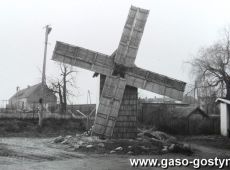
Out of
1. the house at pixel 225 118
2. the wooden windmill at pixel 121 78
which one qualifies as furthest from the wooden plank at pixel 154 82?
the house at pixel 225 118

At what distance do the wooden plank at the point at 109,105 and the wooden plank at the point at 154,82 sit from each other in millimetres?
759

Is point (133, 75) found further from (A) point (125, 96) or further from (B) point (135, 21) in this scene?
(B) point (135, 21)

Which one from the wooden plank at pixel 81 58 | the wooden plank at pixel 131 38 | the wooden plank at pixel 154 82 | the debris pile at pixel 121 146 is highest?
the wooden plank at pixel 131 38

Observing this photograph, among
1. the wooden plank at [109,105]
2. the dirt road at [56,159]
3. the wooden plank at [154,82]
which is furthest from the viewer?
the wooden plank at [154,82]

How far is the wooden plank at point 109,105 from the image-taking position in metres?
24.6

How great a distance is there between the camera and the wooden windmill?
24.7 meters

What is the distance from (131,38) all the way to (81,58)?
3.26 meters

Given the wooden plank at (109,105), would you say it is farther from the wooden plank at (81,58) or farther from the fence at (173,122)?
the fence at (173,122)

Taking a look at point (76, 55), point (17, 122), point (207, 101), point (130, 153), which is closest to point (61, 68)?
point (207, 101)

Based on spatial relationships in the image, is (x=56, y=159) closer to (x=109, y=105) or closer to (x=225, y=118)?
(x=109, y=105)

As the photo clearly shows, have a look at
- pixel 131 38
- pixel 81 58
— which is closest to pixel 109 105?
pixel 81 58

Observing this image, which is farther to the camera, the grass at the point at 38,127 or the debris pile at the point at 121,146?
the grass at the point at 38,127

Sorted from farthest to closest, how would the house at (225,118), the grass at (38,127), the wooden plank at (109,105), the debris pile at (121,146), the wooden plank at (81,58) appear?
the house at (225,118)
the grass at (38,127)
the wooden plank at (81,58)
the wooden plank at (109,105)
the debris pile at (121,146)

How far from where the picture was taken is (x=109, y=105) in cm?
2458
